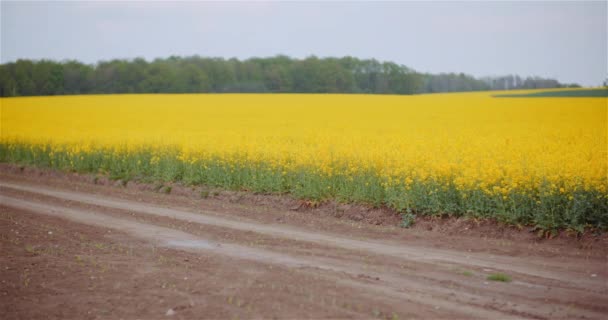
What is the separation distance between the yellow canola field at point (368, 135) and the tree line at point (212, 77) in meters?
19.7

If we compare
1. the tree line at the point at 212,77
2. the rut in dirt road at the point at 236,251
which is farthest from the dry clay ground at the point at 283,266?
the tree line at the point at 212,77

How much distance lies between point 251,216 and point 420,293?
25.5 feet

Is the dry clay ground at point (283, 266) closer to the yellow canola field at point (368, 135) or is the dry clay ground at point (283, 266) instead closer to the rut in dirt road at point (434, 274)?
the rut in dirt road at point (434, 274)

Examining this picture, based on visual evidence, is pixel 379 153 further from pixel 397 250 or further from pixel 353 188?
pixel 397 250

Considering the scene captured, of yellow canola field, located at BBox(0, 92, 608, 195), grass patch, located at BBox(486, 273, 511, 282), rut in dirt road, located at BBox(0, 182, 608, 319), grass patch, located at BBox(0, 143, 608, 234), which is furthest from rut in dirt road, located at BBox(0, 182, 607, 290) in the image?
yellow canola field, located at BBox(0, 92, 608, 195)

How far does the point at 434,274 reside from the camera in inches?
355

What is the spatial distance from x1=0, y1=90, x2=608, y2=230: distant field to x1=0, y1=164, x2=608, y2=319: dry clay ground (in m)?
0.62

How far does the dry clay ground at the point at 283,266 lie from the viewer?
298 inches

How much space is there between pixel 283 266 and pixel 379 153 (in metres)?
8.03

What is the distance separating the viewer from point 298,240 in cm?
1202

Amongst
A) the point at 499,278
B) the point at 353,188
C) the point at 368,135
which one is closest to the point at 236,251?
the point at 499,278

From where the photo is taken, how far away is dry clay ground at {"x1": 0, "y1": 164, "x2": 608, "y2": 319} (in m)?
7.57

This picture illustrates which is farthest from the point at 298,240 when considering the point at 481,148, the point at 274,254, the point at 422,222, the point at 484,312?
the point at 481,148

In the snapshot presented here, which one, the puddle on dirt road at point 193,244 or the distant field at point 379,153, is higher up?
the distant field at point 379,153
